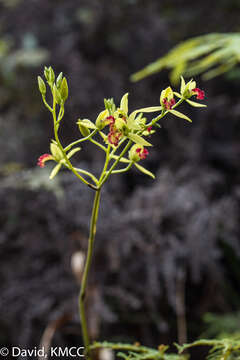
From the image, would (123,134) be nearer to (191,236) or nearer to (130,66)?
(191,236)

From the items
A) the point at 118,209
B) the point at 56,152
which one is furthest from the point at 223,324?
the point at 56,152

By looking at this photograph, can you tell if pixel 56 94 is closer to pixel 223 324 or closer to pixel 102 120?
pixel 102 120

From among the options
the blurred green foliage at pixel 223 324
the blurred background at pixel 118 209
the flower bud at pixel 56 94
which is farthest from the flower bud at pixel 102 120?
the blurred green foliage at pixel 223 324

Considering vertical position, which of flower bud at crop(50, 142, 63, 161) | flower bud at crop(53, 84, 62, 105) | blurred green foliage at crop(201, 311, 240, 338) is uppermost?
flower bud at crop(53, 84, 62, 105)

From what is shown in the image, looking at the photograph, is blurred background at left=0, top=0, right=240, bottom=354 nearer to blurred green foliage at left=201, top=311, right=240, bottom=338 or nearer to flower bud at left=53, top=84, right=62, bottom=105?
blurred green foliage at left=201, top=311, right=240, bottom=338

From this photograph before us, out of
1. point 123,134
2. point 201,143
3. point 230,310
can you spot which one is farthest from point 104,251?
point 123,134

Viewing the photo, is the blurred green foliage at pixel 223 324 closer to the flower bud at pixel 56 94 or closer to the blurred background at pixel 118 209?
the blurred background at pixel 118 209

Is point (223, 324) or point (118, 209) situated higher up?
point (118, 209)

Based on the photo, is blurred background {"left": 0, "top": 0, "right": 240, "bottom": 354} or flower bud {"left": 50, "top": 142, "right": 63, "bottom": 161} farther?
blurred background {"left": 0, "top": 0, "right": 240, "bottom": 354}

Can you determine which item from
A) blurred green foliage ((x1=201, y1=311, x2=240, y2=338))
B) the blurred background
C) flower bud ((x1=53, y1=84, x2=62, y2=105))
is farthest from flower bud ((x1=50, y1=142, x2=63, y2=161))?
blurred green foliage ((x1=201, y1=311, x2=240, y2=338))
